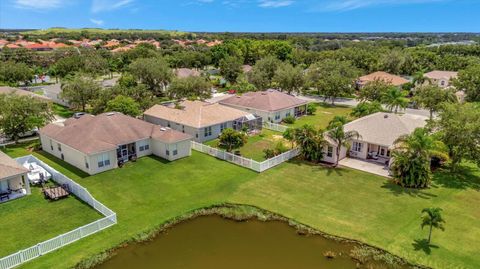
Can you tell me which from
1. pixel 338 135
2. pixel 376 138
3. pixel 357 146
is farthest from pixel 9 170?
pixel 376 138

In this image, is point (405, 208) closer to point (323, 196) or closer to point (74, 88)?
point (323, 196)

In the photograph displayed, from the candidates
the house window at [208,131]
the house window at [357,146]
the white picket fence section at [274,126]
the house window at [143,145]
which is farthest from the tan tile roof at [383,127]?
the house window at [143,145]

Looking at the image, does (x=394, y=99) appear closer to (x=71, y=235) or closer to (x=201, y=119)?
(x=201, y=119)

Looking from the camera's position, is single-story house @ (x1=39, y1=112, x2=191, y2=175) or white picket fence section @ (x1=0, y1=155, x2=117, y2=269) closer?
white picket fence section @ (x1=0, y1=155, x2=117, y2=269)

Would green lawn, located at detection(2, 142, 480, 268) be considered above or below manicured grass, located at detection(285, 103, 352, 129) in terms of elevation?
below

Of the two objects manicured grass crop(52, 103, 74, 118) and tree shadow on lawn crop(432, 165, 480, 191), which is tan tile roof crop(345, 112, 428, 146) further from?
manicured grass crop(52, 103, 74, 118)

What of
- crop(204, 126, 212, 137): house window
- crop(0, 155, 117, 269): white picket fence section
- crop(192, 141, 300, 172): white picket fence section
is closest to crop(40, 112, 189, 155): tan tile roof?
crop(192, 141, 300, 172): white picket fence section
